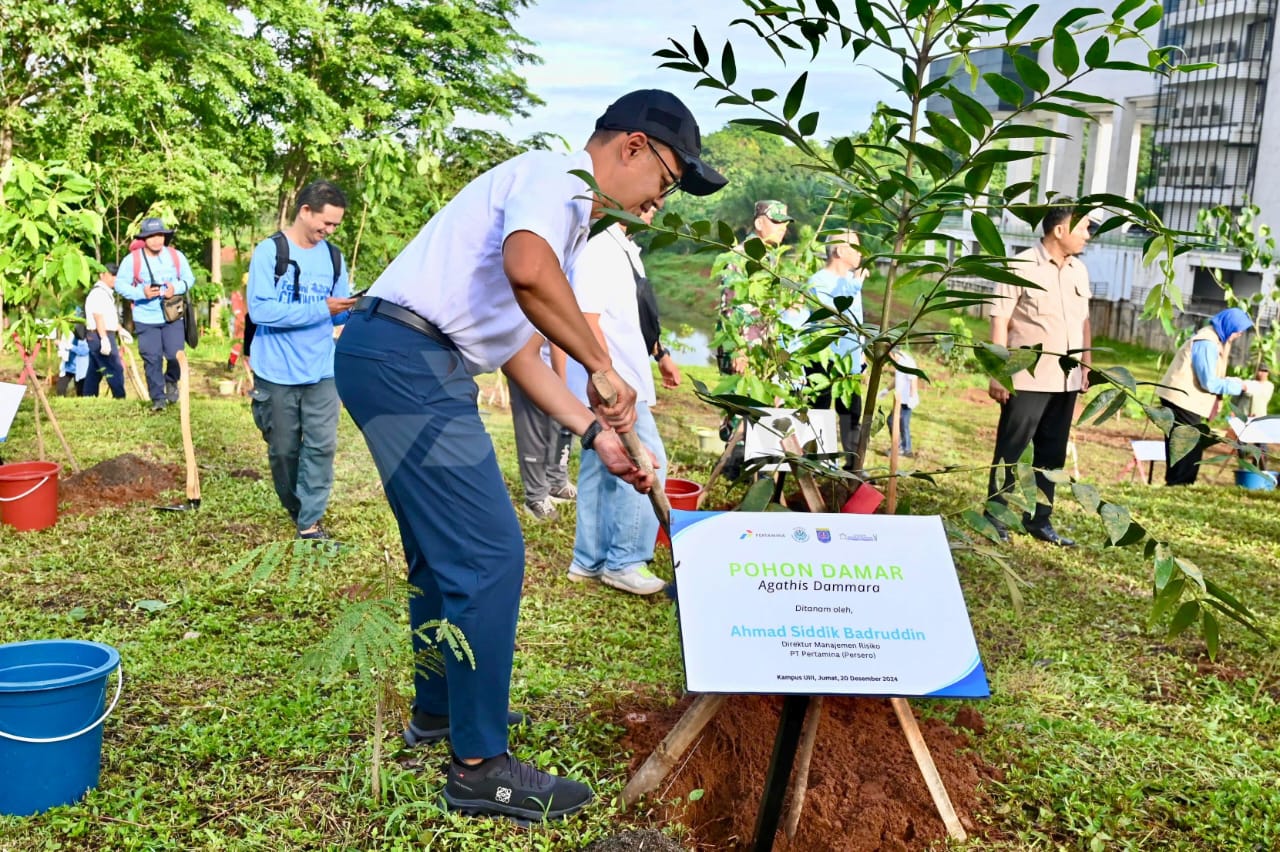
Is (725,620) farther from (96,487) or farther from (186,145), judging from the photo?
(186,145)

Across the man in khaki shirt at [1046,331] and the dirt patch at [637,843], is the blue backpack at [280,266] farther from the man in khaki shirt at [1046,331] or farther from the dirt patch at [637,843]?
the man in khaki shirt at [1046,331]

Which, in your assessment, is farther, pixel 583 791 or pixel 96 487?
pixel 96 487

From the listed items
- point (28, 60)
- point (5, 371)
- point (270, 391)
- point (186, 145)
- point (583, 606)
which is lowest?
point (5, 371)

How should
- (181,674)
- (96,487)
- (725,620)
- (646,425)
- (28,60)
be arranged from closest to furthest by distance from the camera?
(725,620), (181,674), (646,425), (96,487), (28,60)

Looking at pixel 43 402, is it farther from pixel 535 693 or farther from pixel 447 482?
pixel 447 482

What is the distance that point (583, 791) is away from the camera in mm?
2807

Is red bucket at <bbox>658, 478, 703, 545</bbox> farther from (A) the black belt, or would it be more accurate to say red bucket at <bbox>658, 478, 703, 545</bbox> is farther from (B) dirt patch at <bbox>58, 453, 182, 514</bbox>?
(B) dirt patch at <bbox>58, 453, 182, 514</bbox>

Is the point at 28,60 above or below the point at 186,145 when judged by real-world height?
above

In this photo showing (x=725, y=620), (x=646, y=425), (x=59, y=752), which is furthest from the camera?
(x=646, y=425)

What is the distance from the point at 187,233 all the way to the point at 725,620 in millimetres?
21160

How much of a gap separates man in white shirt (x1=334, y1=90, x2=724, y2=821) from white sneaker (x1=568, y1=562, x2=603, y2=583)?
7.35 ft

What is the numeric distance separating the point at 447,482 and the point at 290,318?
111 inches

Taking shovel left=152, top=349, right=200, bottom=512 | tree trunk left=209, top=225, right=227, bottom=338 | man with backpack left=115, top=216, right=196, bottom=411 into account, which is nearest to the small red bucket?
shovel left=152, top=349, right=200, bottom=512

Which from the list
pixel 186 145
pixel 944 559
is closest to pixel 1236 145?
pixel 186 145
